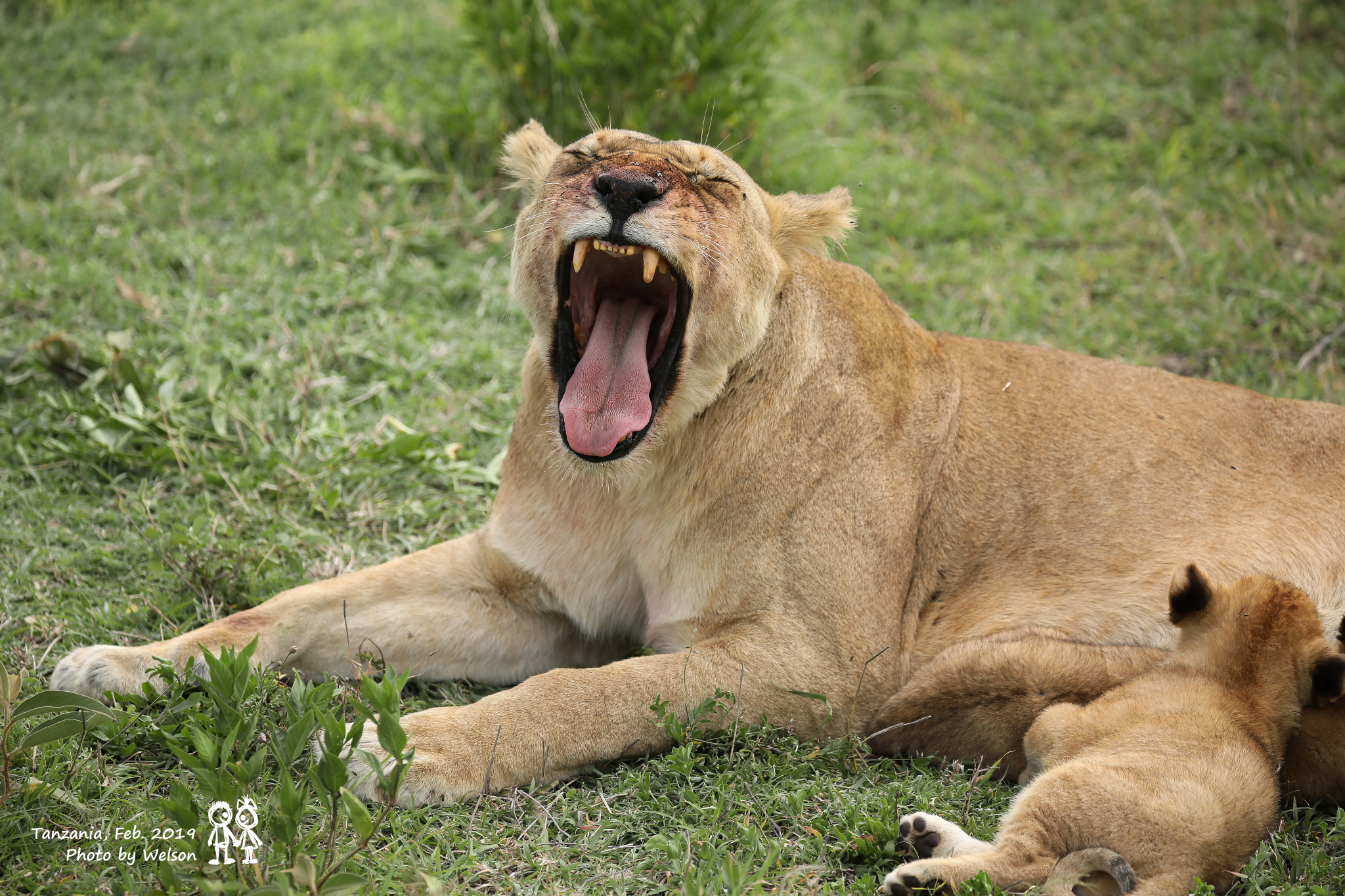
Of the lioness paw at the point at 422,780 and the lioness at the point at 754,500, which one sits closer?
the lioness paw at the point at 422,780

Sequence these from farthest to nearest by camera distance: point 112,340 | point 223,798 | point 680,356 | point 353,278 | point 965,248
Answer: point 965,248, point 353,278, point 112,340, point 680,356, point 223,798

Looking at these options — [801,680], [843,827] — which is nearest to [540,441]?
[801,680]

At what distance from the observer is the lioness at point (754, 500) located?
3.16m

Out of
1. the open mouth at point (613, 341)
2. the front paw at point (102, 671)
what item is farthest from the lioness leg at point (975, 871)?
the front paw at point (102, 671)

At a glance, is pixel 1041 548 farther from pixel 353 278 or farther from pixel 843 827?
pixel 353 278

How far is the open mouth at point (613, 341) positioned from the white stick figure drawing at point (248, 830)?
1.26 meters

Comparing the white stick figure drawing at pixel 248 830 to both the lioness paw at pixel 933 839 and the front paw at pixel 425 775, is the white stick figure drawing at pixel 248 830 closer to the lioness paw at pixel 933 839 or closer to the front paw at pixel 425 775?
the front paw at pixel 425 775

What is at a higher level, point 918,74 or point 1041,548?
point 918,74

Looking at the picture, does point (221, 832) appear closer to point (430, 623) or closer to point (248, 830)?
point (248, 830)

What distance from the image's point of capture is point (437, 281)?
5930mm

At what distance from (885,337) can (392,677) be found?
75.8 inches

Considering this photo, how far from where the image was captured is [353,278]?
5855mm

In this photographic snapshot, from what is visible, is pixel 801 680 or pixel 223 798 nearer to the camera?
pixel 223 798

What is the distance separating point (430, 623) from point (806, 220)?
1.68 metres
